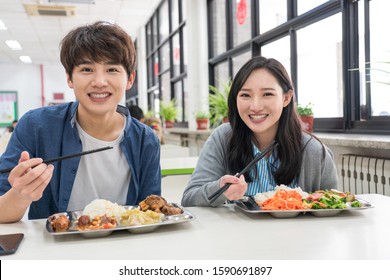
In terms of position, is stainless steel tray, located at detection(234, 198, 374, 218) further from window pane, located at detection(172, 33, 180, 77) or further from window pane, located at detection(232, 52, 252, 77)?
window pane, located at detection(172, 33, 180, 77)

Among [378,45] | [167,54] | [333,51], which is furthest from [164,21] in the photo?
[378,45]

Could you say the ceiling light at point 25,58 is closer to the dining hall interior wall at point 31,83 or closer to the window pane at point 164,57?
the dining hall interior wall at point 31,83

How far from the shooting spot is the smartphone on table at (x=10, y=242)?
0.94 meters

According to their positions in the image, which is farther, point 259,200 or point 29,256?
point 259,200

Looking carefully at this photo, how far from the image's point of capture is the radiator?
2.37 m

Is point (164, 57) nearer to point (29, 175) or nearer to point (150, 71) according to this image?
point (150, 71)

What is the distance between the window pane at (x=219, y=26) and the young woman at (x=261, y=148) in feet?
14.4

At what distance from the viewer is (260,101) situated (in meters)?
1.61

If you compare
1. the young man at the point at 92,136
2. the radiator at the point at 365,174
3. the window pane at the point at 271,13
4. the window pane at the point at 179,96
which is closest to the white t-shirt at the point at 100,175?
the young man at the point at 92,136

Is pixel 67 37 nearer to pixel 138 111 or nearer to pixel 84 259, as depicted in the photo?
pixel 84 259

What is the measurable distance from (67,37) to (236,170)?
33.5 inches

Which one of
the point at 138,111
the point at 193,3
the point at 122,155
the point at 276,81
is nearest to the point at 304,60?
the point at 138,111

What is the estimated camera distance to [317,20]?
3617 millimetres
